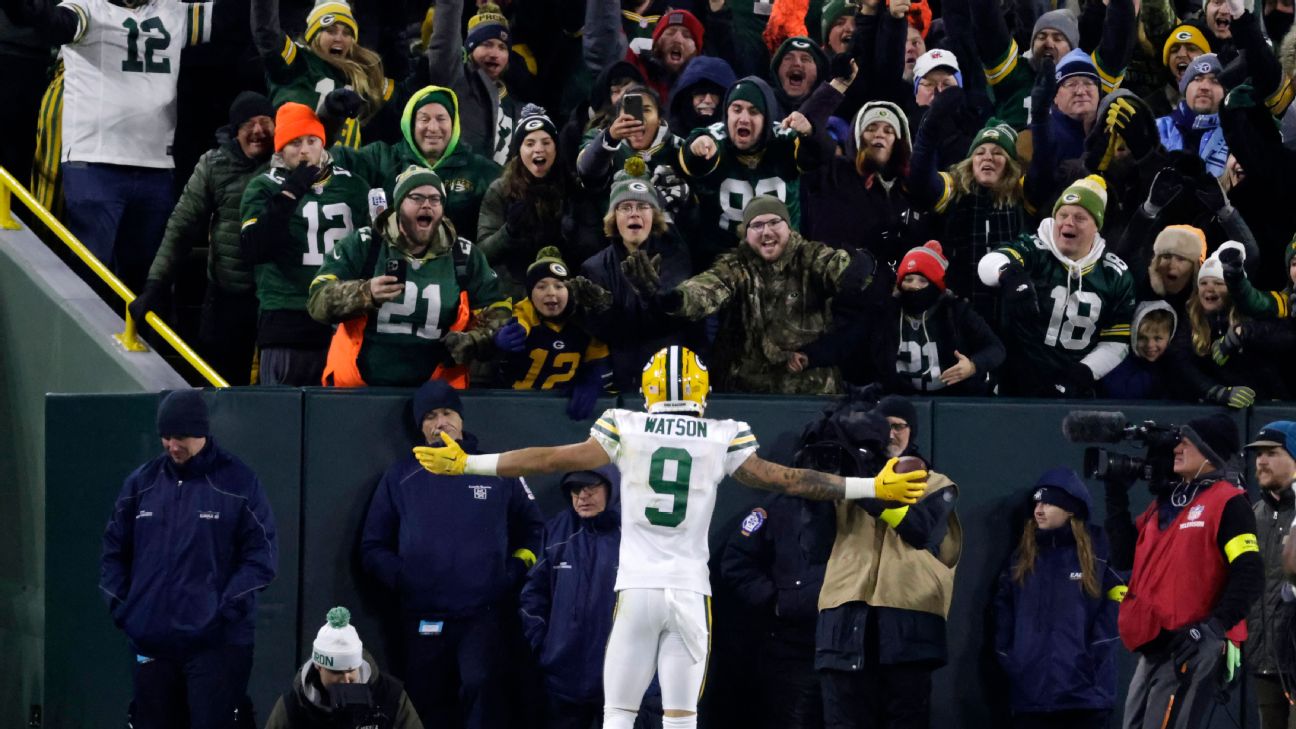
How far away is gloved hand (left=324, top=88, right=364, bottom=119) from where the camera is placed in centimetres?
1213

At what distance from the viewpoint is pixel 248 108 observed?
12227mm

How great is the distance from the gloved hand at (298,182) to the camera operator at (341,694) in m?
2.81

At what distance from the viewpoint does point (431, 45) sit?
1327cm

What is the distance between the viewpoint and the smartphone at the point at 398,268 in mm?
11172

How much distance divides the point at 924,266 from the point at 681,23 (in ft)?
9.72

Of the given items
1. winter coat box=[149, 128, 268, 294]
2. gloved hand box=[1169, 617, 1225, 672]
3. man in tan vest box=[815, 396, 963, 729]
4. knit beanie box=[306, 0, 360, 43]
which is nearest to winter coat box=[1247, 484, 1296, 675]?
gloved hand box=[1169, 617, 1225, 672]

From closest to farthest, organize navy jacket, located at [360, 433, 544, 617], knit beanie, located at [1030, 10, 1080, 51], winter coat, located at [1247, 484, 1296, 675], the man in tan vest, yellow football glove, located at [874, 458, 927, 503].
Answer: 1. yellow football glove, located at [874, 458, 927, 503]
2. winter coat, located at [1247, 484, 1296, 675]
3. the man in tan vest
4. navy jacket, located at [360, 433, 544, 617]
5. knit beanie, located at [1030, 10, 1080, 51]

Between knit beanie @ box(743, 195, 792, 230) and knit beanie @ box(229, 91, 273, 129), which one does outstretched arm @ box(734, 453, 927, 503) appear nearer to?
knit beanie @ box(743, 195, 792, 230)

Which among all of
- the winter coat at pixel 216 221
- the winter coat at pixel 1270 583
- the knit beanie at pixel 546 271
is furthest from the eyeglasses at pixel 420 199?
the winter coat at pixel 1270 583

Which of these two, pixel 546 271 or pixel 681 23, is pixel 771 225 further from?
pixel 681 23

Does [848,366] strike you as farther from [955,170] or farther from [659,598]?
[659,598]

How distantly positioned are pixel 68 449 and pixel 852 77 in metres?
5.57

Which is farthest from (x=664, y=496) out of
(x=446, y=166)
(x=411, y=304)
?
(x=446, y=166)

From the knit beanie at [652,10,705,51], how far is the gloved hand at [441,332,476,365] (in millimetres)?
3357
